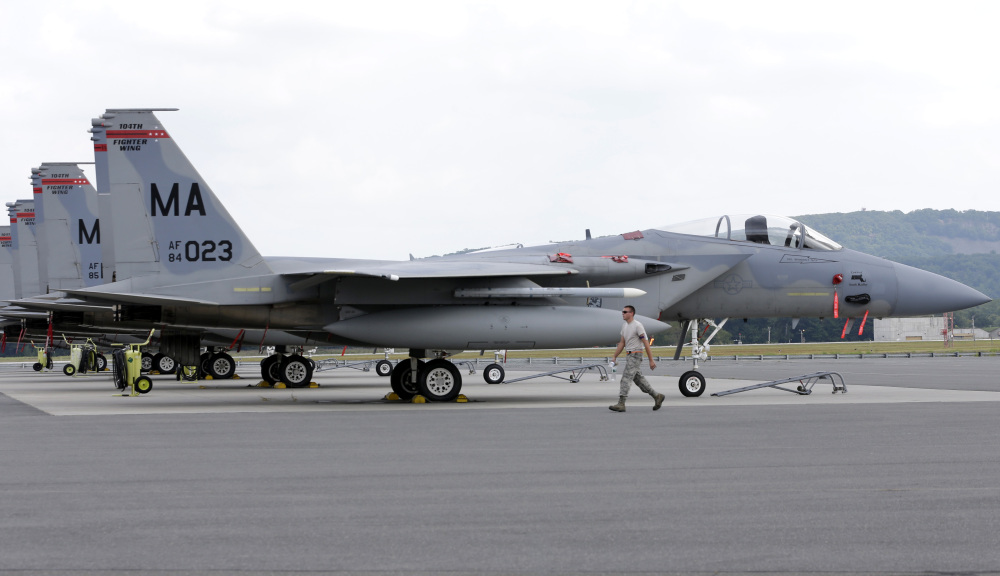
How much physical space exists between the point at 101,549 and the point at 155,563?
500mm

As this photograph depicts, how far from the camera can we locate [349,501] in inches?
275

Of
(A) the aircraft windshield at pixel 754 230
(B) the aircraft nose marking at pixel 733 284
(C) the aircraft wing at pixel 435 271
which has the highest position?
(A) the aircraft windshield at pixel 754 230

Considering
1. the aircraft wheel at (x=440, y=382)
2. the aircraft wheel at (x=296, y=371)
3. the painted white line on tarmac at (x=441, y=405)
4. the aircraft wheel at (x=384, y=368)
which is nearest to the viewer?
the painted white line on tarmac at (x=441, y=405)

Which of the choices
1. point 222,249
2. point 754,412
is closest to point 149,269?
point 222,249

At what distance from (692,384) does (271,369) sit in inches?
465

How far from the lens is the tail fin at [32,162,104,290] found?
91.4 ft

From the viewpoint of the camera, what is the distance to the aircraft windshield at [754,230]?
1911 cm

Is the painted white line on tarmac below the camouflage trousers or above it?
below

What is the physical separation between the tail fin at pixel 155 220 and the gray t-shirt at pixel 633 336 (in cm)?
599

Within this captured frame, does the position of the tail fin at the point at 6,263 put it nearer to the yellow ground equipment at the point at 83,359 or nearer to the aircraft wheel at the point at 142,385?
the yellow ground equipment at the point at 83,359

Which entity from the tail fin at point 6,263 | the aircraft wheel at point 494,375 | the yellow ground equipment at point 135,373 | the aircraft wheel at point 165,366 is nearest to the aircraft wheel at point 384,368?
the aircraft wheel at point 165,366

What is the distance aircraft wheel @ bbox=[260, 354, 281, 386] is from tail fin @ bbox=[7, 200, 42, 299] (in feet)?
32.7

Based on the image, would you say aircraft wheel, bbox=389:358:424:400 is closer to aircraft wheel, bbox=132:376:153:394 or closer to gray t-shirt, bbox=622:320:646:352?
gray t-shirt, bbox=622:320:646:352

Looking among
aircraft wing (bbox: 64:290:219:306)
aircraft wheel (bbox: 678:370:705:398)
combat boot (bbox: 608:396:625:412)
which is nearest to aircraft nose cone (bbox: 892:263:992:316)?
aircraft wheel (bbox: 678:370:705:398)
